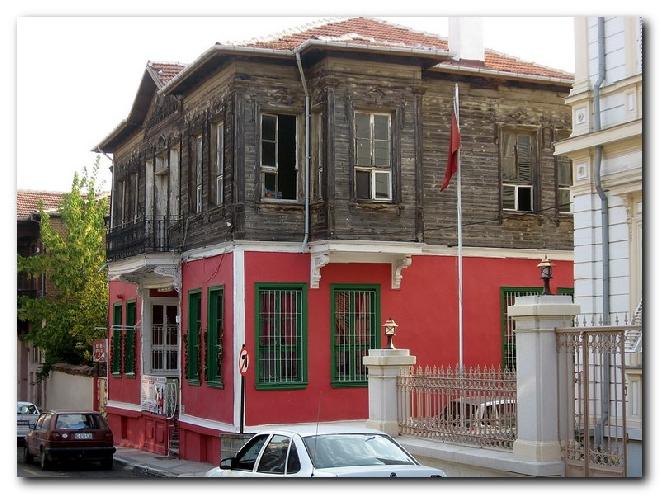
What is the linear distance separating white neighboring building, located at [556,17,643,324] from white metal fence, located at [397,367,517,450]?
147 centimetres

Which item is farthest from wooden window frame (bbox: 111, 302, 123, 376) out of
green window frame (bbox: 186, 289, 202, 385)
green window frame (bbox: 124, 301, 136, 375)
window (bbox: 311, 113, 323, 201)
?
window (bbox: 311, 113, 323, 201)

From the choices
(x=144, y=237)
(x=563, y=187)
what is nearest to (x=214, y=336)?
(x=144, y=237)

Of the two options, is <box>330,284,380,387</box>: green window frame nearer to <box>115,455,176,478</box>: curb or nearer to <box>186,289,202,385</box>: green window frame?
<box>186,289,202,385</box>: green window frame

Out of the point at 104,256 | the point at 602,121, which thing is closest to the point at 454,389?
the point at 602,121

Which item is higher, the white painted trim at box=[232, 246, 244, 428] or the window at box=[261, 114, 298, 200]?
the window at box=[261, 114, 298, 200]

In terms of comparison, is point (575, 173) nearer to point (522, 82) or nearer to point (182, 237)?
point (522, 82)

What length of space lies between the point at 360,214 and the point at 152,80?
3.74 meters

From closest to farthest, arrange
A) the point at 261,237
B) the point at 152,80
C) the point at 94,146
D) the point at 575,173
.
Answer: the point at 575,173 < the point at 94,146 < the point at 261,237 < the point at 152,80

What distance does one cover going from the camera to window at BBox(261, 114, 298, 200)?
1599 cm

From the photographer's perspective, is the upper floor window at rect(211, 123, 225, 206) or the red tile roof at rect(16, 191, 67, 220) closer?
the red tile roof at rect(16, 191, 67, 220)

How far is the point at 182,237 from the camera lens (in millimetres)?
17859

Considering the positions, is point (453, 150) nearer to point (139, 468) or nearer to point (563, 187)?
point (563, 187)

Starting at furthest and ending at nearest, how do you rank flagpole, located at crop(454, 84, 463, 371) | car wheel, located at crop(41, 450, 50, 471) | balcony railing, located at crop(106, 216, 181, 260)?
1. balcony railing, located at crop(106, 216, 181, 260)
2. flagpole, located at crop(454, 84, 463, 371)
3. car wheel, located at crop(41, 450, 50, 471)

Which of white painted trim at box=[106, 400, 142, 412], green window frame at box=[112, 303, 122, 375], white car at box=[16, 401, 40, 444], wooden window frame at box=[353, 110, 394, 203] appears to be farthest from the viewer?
green window frame at box=[112, 303, 122, 375]
